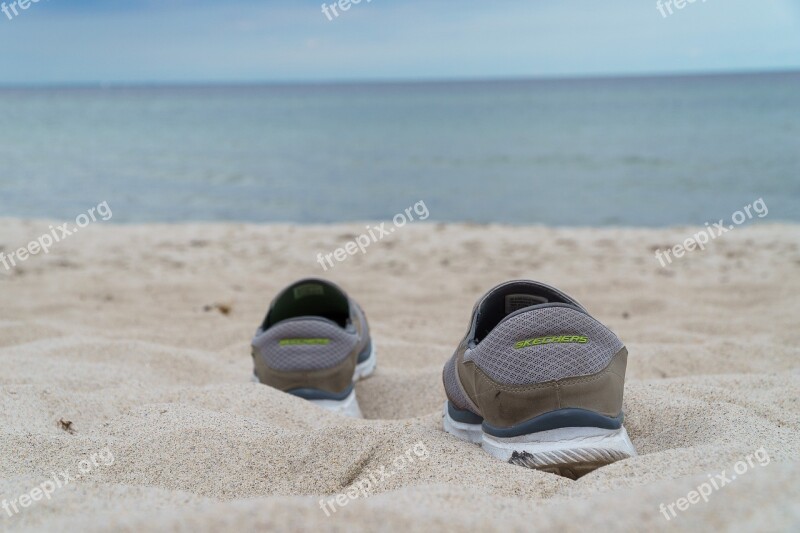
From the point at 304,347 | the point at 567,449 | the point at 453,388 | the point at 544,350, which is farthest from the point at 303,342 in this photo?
the point at 567,449

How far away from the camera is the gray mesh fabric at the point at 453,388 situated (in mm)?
2111

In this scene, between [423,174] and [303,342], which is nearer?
[303,342]

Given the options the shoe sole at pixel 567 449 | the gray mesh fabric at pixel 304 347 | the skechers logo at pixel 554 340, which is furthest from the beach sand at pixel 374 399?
the skechers logo at pixel 554 340

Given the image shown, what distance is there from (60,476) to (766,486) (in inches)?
63.9

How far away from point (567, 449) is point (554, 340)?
1.00ft

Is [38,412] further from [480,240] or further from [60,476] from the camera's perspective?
[480,240]

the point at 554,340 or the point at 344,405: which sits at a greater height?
the point at 554,340

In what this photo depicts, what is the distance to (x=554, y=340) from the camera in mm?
1962

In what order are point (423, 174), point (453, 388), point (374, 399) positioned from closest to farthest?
point (453, 388) < point (374, 399) < point (423, 174)

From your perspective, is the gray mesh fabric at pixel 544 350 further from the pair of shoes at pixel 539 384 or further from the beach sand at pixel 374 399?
the beach sand at pixel 374 399

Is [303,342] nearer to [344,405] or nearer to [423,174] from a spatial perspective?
[344,405]

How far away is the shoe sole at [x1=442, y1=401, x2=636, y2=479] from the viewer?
1.81m

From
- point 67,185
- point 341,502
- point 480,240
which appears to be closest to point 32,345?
point 341,502

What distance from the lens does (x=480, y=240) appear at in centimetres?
674
